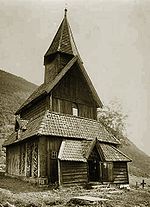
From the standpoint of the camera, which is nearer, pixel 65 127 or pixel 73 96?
pixel 65 127

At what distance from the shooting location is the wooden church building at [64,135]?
63.9 ft

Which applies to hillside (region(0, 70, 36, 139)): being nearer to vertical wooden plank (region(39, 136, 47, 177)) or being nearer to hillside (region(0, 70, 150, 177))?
hillside (region(0, 70, 150, 177))

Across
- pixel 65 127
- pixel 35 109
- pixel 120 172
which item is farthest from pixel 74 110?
pixel 120 172

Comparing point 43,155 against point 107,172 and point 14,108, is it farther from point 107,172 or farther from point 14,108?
point 14,108

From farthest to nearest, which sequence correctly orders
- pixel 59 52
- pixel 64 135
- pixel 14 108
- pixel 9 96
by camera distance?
pixel 9 96, pixel 14 108, pixel 59 52, pixel 64 135

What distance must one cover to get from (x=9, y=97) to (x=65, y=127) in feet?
139

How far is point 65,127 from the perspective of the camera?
21344mm

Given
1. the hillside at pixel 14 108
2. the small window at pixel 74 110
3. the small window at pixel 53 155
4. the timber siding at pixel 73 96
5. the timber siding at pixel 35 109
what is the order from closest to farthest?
the small window at pixel 53 155 → the timber siding at pixel 73 96 → the timber siding at pixel 35 109 → the small window at pixel 74 110 → the hillside at pixel 14 108

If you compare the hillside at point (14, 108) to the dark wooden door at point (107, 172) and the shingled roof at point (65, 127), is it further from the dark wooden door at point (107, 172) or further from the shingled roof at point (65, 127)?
the dark wooden door at point (107, 172)

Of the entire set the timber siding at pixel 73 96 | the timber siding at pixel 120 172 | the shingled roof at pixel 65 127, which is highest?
the timber siding at pixel 73 96

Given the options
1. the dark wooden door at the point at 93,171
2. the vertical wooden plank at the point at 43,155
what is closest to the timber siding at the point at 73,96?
the vertical wooden plank at the point at 43,155

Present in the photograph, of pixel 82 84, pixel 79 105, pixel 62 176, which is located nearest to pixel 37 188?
pixel 62 176

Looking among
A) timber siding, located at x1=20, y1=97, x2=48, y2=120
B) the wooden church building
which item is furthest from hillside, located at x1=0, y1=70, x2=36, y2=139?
the wooden church building

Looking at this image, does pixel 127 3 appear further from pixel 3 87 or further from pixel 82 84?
pixel 3 87
